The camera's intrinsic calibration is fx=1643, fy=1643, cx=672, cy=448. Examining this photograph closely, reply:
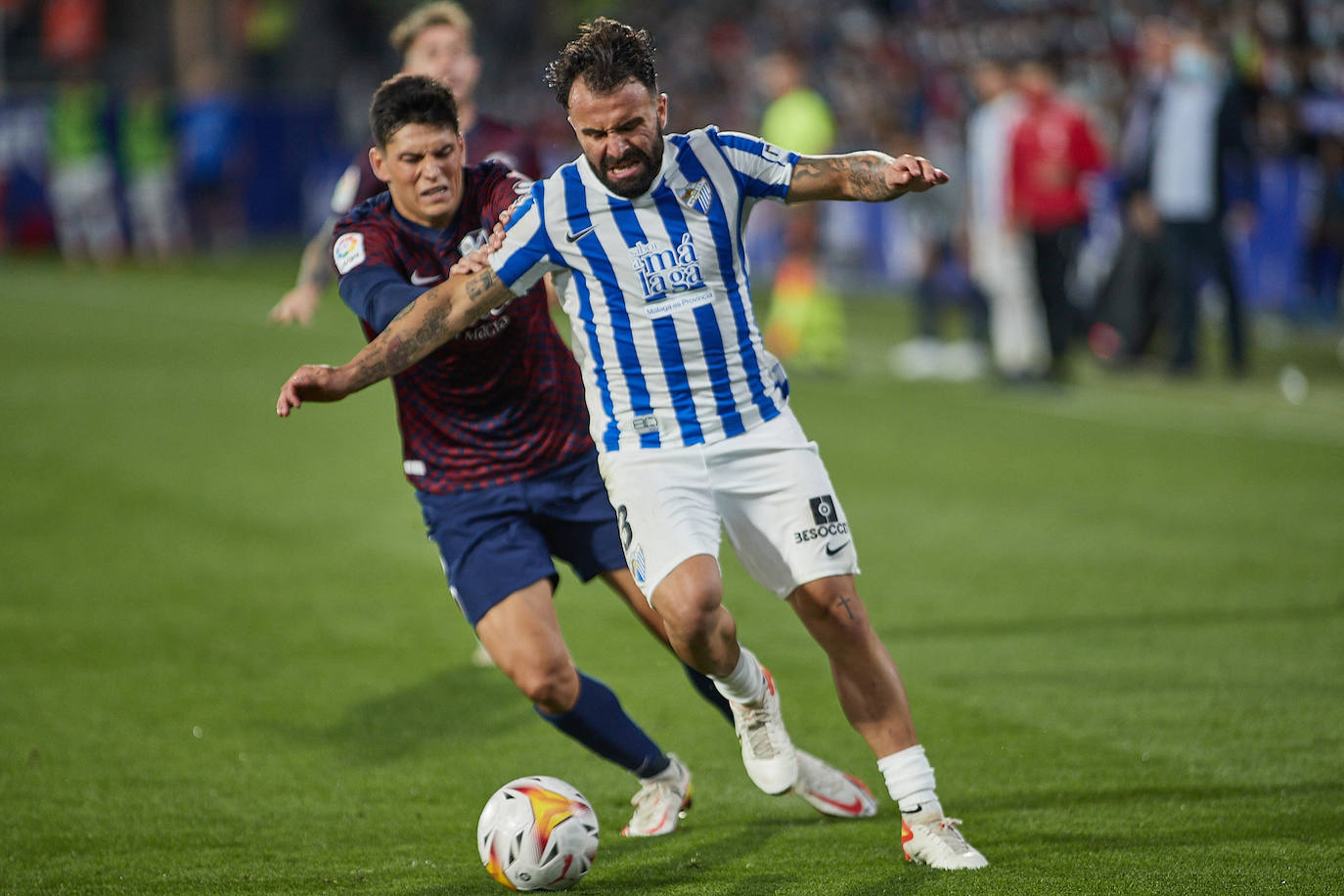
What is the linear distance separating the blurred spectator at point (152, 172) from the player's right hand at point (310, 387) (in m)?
23.6

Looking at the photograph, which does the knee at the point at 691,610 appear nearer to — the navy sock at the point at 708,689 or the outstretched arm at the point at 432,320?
the navy sock at the point at 708,689

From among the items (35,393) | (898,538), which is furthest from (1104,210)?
(35,393)

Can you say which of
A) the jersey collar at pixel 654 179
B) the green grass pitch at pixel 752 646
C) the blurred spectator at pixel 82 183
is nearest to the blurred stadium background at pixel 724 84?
the blurred spectator at pixel 82 183

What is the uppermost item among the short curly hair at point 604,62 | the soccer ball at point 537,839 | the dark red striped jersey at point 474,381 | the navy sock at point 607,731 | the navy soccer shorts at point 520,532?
the short curly hair at point 604,62

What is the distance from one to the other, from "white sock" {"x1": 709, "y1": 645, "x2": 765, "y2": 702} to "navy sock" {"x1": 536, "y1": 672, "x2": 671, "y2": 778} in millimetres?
321

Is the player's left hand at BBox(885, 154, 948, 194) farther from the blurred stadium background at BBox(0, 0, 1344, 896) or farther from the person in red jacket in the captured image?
the person in red jacket

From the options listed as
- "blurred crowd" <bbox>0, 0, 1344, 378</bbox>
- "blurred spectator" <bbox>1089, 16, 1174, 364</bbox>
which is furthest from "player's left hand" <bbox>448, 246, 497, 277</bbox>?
"blurred spectator" <bbox>1089, 16, 1174, 364</bbox>

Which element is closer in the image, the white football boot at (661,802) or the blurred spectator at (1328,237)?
the white football boot at (661,802)

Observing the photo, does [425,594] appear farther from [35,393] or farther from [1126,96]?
[1126,96]

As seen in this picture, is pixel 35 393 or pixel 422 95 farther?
pixel 35 393

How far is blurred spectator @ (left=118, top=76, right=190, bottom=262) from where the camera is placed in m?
26.3

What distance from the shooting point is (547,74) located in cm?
425

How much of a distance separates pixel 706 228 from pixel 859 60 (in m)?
20.4

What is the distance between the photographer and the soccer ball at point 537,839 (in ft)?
13.5
